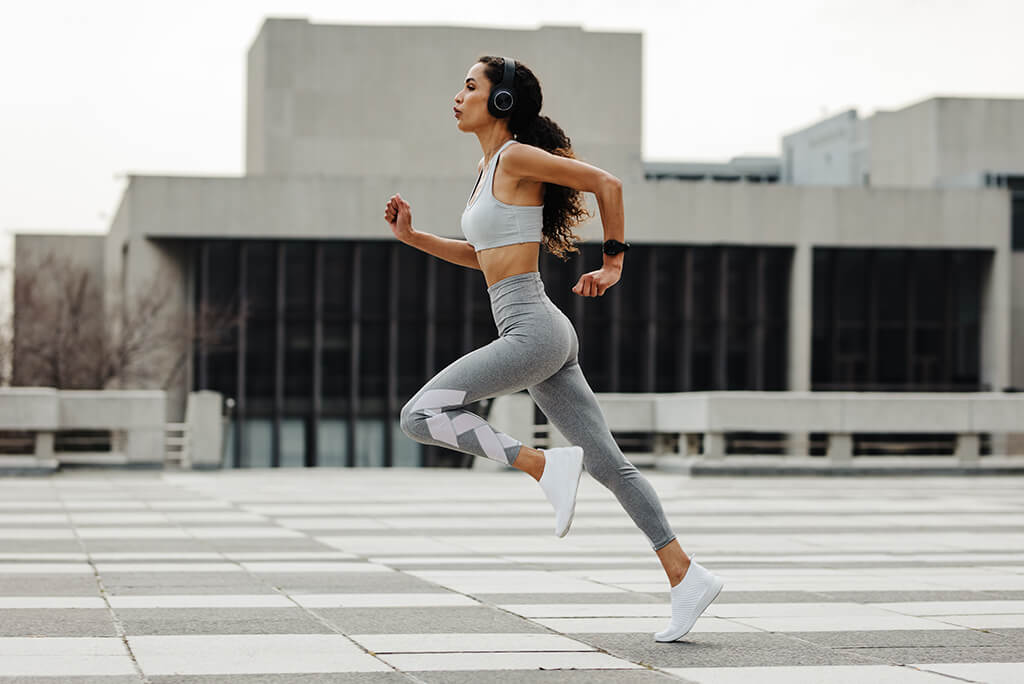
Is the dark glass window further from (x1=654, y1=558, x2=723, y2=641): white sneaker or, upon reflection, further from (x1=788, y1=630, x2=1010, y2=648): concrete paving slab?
(x1=654, y1=558, x2=723, y2=641): white sneaker

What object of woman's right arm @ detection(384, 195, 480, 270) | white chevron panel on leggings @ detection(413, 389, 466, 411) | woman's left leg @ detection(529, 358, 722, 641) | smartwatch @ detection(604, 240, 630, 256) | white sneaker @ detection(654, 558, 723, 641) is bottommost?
white sneaker @ detection(654, 558, 723, 641)

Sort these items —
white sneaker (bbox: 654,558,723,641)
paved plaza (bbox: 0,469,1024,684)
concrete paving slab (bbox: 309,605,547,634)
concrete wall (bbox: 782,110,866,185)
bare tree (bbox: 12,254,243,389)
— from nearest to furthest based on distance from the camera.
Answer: paved plaza (bbox: 0,469,1024,684) < white sneaker (bbox: 654,558,723,641) < concrete paving slab (bbox: 309,605,547,634) < bare tree (bbox: 12,254,243,389) < concrete wall (bbox: 782,110,866,185)

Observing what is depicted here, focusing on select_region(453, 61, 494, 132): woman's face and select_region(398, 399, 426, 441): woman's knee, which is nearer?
select_region(398, 399, 426, 441): woman's knee

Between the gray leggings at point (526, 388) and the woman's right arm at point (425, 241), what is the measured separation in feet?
1.33

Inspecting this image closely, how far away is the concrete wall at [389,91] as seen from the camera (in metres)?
51.6

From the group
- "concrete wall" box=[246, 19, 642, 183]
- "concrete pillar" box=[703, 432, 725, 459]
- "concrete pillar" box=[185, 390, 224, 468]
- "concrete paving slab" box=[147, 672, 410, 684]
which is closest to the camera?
"concrete paving slab" box=[147, 672, 410, 684]

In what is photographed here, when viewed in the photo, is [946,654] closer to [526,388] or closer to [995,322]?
[526,388]

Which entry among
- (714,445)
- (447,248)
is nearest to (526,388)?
(447,248)

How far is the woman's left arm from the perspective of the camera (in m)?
4.85

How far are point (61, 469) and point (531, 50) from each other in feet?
114

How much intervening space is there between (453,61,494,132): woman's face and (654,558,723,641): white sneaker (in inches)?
64.4

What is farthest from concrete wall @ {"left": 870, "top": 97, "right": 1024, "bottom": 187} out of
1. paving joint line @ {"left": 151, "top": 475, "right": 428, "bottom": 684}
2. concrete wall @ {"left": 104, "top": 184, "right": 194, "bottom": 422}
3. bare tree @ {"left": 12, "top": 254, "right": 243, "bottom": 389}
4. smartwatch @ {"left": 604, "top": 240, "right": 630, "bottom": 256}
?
smartwatch @ {"left": 604, "top": 240, "right": 630, "bottom": 256}

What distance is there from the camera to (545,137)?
17.2 feet

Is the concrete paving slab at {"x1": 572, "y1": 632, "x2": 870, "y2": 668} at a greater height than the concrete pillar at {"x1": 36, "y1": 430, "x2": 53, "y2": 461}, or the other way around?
the concrete paving slab at {"x1": 572, "y1": 632, "x2": 870, "y2": 668}
